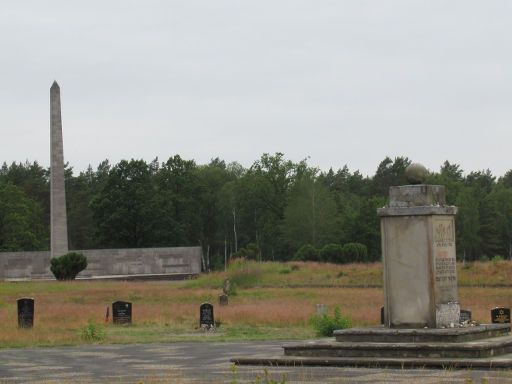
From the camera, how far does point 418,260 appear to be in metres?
19.8

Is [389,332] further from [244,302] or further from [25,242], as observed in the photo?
[25,242]

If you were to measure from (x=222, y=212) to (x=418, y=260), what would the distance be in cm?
10565

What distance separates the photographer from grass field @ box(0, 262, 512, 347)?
29766mm

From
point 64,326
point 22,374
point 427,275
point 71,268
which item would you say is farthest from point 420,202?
point 71,268

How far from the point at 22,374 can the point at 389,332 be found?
692cm

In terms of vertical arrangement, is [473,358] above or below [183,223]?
below

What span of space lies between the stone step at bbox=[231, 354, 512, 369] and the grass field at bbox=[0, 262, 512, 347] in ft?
25.8

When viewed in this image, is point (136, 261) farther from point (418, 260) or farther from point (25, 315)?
point (418, 260)

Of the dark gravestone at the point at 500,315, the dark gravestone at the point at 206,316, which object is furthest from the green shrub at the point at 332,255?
the dark gravestone at the point at 500,315

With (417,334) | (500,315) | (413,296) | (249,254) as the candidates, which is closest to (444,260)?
(413,296)

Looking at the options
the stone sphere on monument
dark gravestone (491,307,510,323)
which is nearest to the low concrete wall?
dark gravestone (491,307,510,323)

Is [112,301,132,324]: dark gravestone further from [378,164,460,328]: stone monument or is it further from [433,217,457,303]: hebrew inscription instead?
[433,217,457,303]: hebrew inscription

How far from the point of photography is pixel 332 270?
63.0 m

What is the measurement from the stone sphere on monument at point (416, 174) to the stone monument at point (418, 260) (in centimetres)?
41
